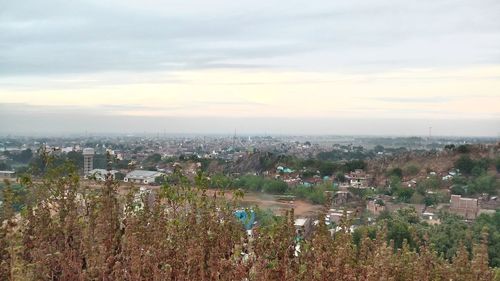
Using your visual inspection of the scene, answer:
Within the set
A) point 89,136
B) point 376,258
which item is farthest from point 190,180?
point 89,136

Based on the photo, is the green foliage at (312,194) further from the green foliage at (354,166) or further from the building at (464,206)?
the green foliage at (354,166)

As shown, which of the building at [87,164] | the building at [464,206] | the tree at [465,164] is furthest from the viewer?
the tree at [465,164]

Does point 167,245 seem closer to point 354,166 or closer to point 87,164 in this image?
point 87,164

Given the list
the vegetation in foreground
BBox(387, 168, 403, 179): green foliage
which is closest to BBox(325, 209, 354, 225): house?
the vegetation in foreground

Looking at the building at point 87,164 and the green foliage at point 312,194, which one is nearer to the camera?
the building at point 87,164

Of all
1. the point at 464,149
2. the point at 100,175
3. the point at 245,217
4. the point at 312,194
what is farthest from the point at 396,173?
the point at 100,175

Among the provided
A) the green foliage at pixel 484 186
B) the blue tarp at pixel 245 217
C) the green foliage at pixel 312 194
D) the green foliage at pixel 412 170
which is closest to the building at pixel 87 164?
the blue tarp at pixel 245 217

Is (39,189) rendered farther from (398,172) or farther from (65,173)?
(398,172)
